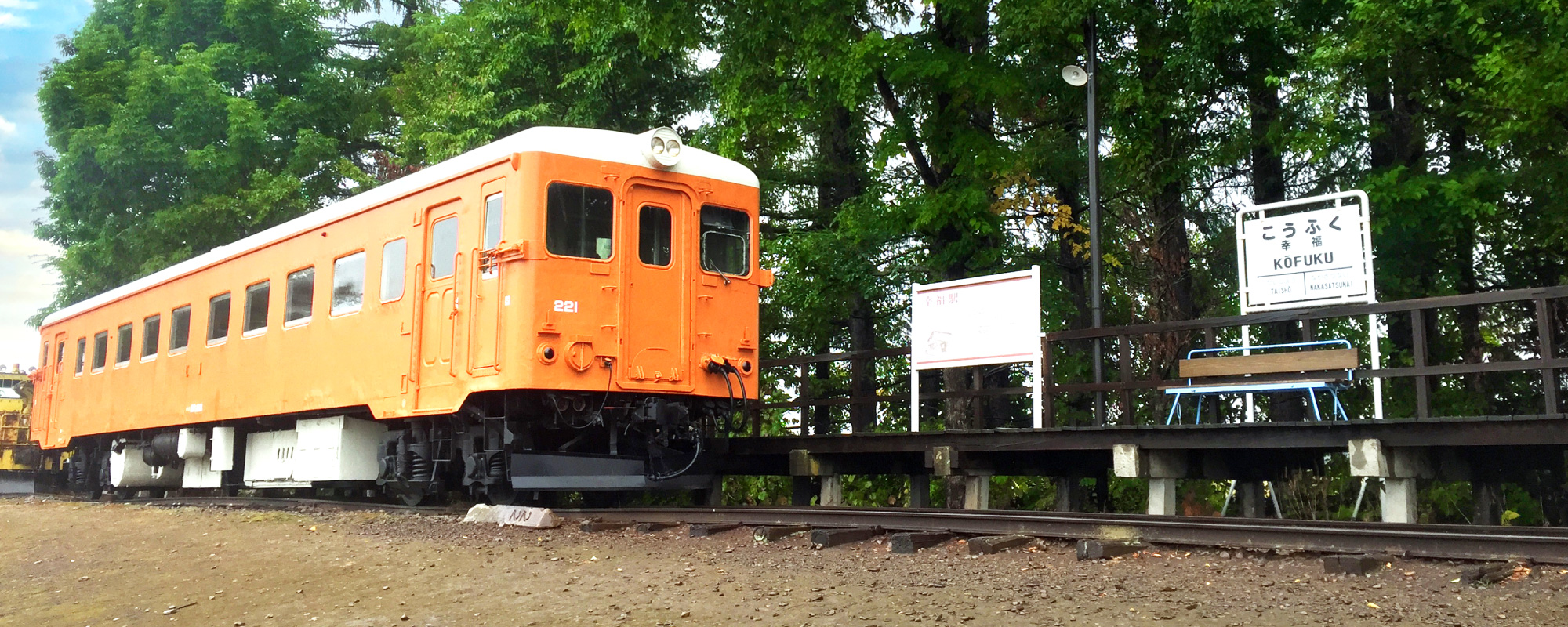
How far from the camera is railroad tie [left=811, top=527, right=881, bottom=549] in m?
8.73

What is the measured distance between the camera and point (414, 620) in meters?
6.39

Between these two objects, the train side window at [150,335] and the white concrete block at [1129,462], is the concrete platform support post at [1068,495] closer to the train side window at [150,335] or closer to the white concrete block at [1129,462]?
the white concrete block at [1129,462]

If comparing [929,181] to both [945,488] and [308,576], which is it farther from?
[308,576]

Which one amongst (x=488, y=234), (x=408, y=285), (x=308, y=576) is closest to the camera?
(x=308, y=576)

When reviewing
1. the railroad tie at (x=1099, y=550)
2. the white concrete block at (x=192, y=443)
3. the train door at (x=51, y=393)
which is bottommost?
the railroad tie at (x=1099, y=550)

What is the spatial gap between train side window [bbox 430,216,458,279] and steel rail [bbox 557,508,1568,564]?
106 inches

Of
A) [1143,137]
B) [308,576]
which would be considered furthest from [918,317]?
[308,576]

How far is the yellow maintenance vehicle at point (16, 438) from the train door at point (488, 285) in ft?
47.8

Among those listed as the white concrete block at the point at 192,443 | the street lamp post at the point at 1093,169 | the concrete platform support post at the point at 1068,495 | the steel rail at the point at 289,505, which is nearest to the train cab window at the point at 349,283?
the steel rail at the point at 289,505

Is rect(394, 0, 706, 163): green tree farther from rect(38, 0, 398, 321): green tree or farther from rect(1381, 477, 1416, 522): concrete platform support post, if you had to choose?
rect(1381, 477, 1416, 522): concrete platform support post

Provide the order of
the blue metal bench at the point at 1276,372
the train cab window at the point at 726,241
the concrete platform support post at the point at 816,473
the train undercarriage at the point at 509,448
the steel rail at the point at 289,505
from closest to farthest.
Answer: the blue metal bench at the point at 1276,372
the train undercarriage at the point at 509,448
the train cab window at the point at 726,241
the steel rail at the point at 289,505
the concrete platform support post at the point at 816,473

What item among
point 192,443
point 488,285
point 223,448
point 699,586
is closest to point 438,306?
point 488,285

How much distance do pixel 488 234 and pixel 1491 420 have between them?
7616 mm

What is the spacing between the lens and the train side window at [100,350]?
Answer: 19.2 metres
